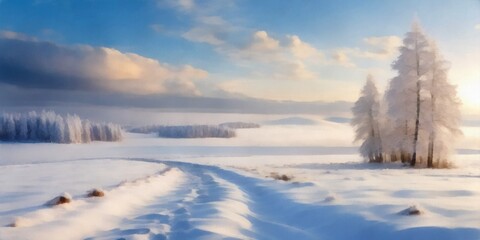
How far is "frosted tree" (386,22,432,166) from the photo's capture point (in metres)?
31.5

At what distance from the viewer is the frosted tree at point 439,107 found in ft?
102

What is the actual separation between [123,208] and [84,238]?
3.69 m

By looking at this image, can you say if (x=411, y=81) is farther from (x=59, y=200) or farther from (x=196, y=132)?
(x=196, y=132)

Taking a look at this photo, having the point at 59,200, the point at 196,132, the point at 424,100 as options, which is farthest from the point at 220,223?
the point at 196,132

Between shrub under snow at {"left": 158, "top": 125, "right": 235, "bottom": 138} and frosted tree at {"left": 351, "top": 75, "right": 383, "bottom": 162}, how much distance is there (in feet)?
252

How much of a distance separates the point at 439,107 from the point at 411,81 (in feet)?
9.43

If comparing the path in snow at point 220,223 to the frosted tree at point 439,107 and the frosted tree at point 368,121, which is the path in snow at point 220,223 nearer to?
the frosted tree at point 439,107

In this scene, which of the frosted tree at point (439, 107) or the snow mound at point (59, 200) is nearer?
the snow mound at point (59, 200)

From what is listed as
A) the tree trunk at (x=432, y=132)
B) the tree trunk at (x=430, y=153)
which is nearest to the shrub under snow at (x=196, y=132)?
the tree trunk at (x=430, y=153)

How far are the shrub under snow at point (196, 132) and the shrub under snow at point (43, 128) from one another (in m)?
25.4

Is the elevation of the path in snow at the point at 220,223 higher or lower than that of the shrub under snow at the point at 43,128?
lower

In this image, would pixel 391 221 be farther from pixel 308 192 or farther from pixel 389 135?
pixel 389 135

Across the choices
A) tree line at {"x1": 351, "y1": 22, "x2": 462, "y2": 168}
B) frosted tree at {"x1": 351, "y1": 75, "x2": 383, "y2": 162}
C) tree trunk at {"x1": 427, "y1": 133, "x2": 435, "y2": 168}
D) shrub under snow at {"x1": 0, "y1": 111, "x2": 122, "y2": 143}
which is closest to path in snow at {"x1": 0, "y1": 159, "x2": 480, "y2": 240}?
tree trunk at {"x1": 427, "y1": 133, "x2": 435, "y2": 168}

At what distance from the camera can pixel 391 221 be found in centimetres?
767
